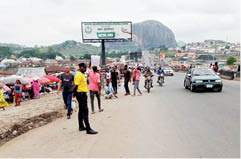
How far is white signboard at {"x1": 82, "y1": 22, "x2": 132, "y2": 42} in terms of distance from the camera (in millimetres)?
38438

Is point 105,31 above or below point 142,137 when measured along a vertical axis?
above

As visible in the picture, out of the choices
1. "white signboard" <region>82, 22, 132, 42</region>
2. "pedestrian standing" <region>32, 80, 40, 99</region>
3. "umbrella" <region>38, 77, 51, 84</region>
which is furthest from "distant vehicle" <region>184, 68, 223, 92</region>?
"white signboard" <region>82, 22, 132, 42</region>

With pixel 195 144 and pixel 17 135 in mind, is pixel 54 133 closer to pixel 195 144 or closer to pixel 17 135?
pixel 17 135

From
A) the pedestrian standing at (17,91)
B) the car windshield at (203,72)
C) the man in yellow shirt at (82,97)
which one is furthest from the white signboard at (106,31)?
the man in yellow shirt at (82,97)

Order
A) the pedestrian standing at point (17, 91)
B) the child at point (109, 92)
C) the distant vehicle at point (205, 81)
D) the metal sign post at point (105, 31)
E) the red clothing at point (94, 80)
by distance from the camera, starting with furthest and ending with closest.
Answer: the metal sign post at point (105, 31) < the distant vehicle at point (205, 81) < the pedestrian standing at point (17, 91) < the child at point (109, 92) < the red clothing at point (94, 80)

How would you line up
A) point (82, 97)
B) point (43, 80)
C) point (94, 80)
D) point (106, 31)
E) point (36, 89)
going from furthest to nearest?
point (106, 31)
point (43, 80)
point (36, 89)
point (94, 80)
point (82, 97)

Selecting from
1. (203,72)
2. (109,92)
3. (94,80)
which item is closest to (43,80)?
(109,92)

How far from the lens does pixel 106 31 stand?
39.1 metres

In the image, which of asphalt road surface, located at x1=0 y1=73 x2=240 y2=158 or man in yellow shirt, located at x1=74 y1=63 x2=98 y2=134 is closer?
asphalt road surface, located at x1=0 y1=73 x2=240 y2=158

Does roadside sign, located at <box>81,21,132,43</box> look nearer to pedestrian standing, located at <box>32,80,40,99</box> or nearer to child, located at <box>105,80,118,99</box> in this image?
pedestrian standing, located at <box>32,80,40,99</box>

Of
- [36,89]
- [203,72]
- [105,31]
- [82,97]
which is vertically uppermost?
[105,31]

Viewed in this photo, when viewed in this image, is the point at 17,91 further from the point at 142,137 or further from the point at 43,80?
the point at 142,137

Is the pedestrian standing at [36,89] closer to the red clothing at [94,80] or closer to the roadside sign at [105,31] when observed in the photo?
the red clothing at [94,80]

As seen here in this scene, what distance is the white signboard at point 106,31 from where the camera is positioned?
3844cm
